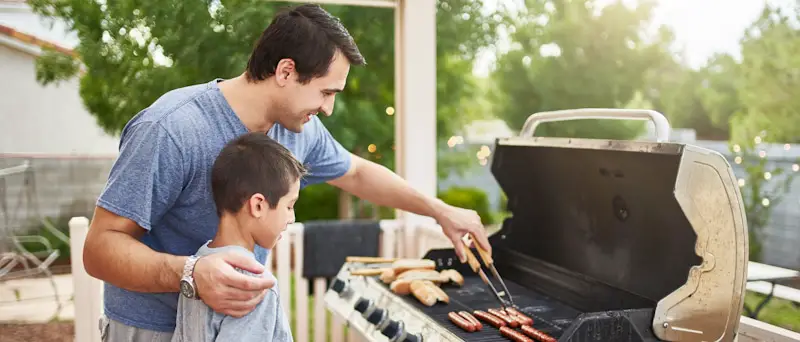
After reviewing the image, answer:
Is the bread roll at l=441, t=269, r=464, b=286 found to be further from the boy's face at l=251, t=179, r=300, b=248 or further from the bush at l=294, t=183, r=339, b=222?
the bush at l=294, t=183, r=339, b=222

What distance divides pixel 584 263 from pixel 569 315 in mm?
222

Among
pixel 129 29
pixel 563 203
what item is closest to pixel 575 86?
pixel 563 203

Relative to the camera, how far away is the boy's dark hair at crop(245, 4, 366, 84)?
1543mm

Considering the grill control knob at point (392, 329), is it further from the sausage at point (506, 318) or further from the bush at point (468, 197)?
the bush at point (468, 197)

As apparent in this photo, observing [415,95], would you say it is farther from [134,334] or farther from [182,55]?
[134,334]

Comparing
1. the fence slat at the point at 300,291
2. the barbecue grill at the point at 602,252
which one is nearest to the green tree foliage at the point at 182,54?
the fence slat at the point at 300,291

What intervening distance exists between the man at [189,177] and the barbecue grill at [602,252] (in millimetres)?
661

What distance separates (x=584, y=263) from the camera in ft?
7.10

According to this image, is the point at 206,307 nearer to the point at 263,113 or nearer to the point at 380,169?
the point at 263,113

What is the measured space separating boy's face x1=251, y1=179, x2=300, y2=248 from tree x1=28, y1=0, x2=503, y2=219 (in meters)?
2.24

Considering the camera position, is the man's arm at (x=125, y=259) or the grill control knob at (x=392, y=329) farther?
the grill control knob at (x=392, y=329)

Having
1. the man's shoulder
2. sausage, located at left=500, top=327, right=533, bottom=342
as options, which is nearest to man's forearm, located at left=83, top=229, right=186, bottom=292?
the man's shoulder

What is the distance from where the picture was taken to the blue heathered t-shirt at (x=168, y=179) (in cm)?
142

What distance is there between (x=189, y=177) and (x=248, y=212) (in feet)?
0.59
